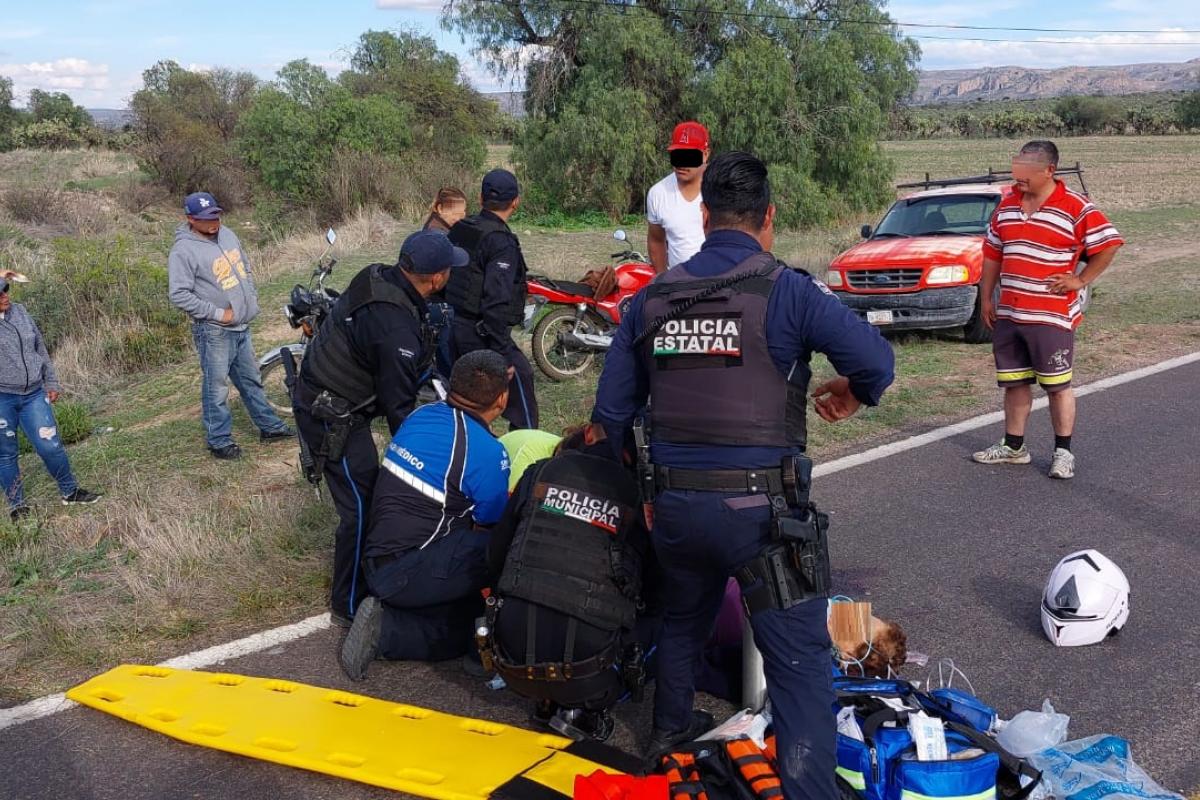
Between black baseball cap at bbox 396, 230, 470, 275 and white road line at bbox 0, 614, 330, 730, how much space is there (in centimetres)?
164

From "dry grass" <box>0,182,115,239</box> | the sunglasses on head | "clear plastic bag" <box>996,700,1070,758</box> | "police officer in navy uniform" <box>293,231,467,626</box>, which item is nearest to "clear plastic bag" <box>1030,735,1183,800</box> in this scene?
"clear plastic bag" <box>996,700,1070,758</box>

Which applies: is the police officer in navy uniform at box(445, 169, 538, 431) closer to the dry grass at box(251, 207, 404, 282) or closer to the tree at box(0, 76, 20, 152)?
the dry grass at box(251, 207, 404, 282)

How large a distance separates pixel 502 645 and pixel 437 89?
28.7 m

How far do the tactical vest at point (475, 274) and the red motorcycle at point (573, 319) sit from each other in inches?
107

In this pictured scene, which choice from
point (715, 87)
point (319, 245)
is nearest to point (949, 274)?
point (319, 245)

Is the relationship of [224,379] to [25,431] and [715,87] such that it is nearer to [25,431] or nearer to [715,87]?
[25,431]

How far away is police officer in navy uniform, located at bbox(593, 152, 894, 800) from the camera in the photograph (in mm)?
2945

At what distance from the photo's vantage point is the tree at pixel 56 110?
6450 centimetres

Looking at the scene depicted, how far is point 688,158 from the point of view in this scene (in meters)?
6.52

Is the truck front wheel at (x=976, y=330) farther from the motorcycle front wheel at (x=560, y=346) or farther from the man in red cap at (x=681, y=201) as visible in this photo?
the man in red cap at (x=681, y=201)

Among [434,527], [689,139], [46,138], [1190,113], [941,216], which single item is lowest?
[434,527]

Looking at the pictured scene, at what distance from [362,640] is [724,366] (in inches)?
79.4

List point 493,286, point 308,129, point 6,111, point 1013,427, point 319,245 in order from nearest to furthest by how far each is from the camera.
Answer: point 493,286 → point 1013,427 → point 319,245 → point 308,129 → point 6,111

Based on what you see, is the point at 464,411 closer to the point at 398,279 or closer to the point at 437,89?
the point at 398,279
